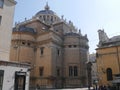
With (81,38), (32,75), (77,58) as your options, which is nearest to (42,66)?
(32,75)

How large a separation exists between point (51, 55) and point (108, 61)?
13.1 metres

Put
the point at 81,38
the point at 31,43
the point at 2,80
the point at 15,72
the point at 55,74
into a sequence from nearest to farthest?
the point at 2,80 → the point at 15,72 → the point at 55,74 → the point at 31,43 → the point at 81,38

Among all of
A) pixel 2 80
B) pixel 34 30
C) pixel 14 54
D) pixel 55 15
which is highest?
pixel 55 15

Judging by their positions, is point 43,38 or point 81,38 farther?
point 81,38

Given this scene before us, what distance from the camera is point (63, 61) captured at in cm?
3788

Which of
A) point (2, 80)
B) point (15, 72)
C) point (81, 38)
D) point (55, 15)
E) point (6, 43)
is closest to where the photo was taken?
point (2, 80)

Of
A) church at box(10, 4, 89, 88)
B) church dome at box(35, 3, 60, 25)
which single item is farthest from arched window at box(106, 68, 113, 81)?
church dome at box(35, 3, 60, 25)

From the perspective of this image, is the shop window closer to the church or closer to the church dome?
the church

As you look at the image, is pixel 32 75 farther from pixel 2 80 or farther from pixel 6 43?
pixel 2 80

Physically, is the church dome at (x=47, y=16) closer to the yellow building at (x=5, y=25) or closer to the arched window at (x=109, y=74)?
the arched window at (x=109, y=74)

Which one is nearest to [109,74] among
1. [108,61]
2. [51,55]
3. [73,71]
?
[108,61]

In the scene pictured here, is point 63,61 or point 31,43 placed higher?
point 31,43

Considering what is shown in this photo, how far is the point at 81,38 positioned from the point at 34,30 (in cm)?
1116

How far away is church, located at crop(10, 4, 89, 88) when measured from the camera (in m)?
34.3
